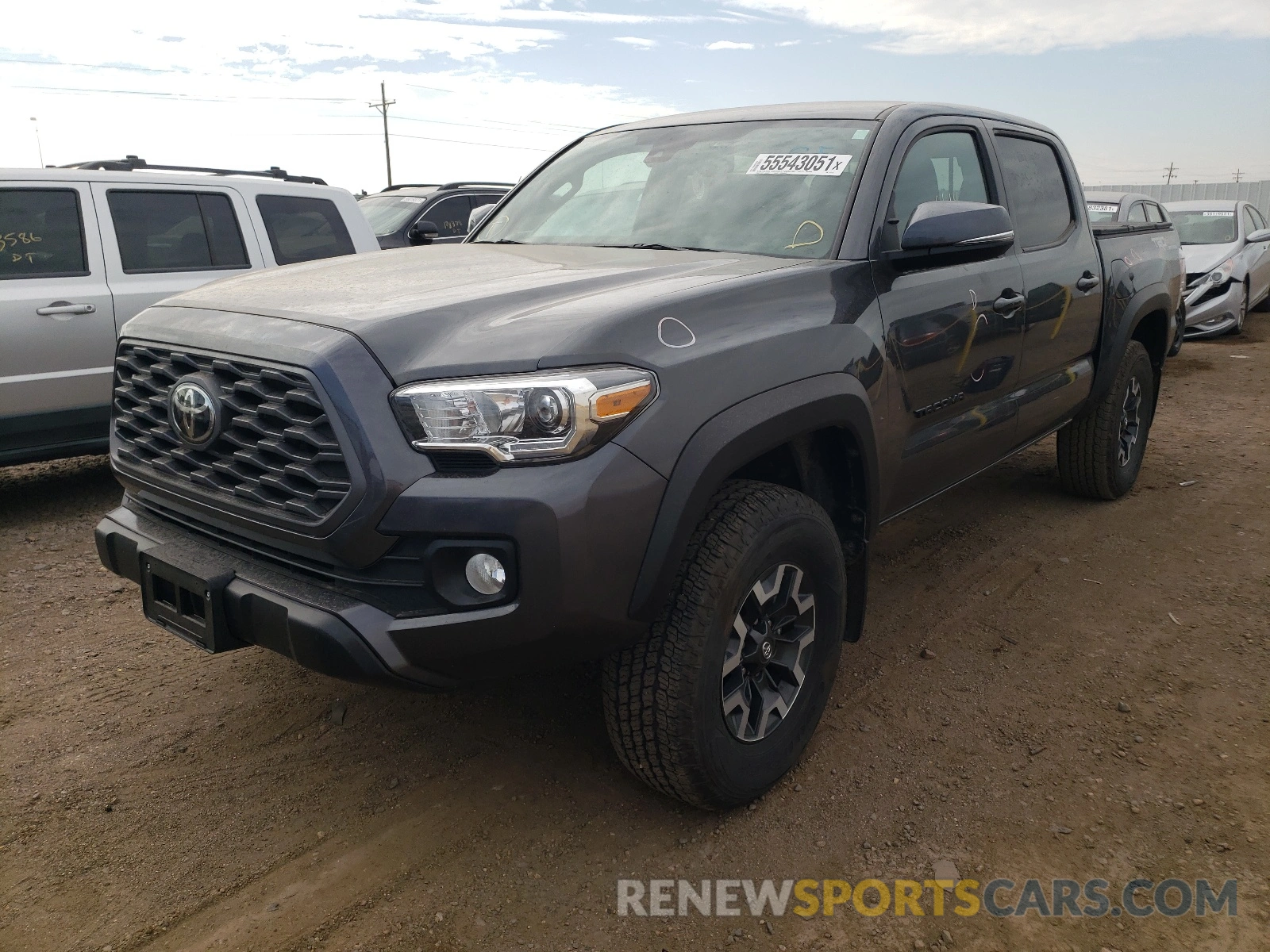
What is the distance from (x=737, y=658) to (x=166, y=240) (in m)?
4.79

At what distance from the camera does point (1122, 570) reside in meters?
4.50

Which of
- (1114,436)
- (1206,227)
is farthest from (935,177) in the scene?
(1206,227)

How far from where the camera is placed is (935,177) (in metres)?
3.55

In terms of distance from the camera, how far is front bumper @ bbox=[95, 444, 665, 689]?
2086mm

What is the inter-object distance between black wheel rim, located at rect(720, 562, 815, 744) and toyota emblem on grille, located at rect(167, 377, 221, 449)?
138 centimetres

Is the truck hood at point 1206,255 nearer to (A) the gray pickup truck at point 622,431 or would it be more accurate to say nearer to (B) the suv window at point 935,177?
(B) the suv window at point 935,177

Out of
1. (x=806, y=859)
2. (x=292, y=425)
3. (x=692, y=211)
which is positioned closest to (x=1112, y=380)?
(x=692, y=211)

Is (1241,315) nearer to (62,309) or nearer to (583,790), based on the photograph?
(583,790)

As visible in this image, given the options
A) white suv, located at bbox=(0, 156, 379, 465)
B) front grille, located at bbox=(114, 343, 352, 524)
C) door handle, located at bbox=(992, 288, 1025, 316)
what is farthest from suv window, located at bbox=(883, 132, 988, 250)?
white suv, located at bbox=(0, 156, 379, 465)

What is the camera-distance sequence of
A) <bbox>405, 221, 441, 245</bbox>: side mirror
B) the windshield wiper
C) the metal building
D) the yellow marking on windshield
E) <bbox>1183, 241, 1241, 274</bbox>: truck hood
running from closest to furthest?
the yellow marking on windshield < the windshield wiper < <bbox>405, 221, 441, 245</bbox>: side mirror < <bbox>1183, 241, 1241, 274</bbox>: truck hood < the metal building

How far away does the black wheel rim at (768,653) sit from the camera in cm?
259

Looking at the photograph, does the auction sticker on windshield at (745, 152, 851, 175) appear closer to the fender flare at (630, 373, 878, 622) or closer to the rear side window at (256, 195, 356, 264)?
the fender flare at (630, 373, 878, 622)

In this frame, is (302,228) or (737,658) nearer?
(737,658)

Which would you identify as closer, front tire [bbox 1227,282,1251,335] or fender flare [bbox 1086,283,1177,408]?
fender flare [bbox 1086,283,1177,408]
